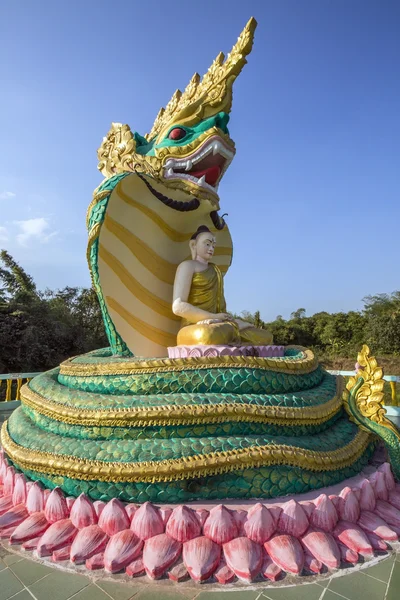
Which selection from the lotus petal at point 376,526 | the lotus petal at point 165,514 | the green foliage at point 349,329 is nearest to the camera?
the lotus petal at point 165,514

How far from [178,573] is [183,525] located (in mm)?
288

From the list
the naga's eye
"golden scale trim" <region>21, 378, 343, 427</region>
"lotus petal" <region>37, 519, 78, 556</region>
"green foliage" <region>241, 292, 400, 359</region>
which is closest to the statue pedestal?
"golden scale trim" <region>21, 378, 343, 427</region>

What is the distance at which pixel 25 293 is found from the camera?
59.0 feet

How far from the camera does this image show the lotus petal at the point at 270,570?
2545 mm

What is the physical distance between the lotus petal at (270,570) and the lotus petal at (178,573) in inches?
20.5

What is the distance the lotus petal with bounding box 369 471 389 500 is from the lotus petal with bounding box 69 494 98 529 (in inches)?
95.5

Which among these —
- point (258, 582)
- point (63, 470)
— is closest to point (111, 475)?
point (63, 470)

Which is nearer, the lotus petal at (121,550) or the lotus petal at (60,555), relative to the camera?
the lotus petal at (121,550)

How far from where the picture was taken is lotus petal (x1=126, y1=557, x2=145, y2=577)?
260 centimetres

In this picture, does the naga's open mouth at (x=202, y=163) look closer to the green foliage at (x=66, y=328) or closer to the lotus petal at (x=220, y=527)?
the lotus petal at (x=220, y=527)

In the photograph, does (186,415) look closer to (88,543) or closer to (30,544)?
(88,543)

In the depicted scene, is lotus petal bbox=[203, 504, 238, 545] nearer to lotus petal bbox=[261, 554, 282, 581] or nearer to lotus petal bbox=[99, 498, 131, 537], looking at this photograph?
lotus petal bbox=[261, 554, 282, 581]

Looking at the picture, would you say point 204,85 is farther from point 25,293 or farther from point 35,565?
point 25,293

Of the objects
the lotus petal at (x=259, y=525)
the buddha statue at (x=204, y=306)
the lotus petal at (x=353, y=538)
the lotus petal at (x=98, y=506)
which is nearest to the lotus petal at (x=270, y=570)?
the lotus petal at (x=259, y=525)
